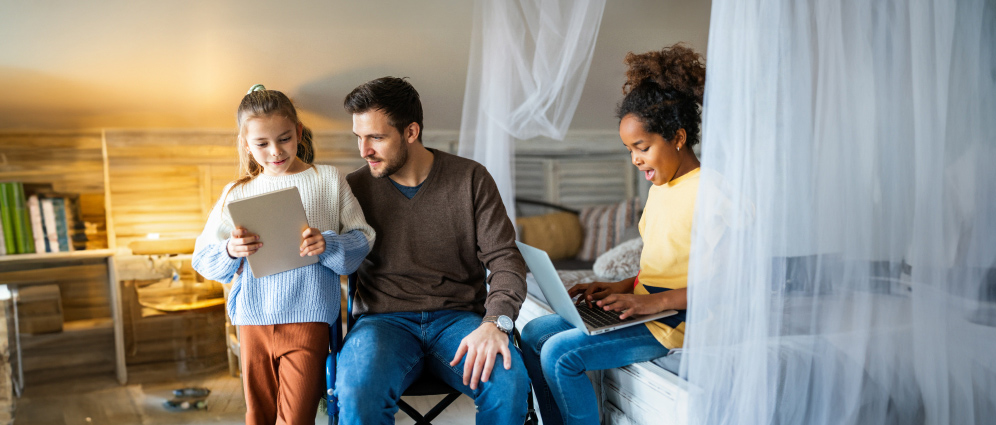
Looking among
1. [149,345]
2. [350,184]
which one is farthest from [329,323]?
[149,345]

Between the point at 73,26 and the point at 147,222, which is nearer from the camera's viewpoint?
the point at 73,26

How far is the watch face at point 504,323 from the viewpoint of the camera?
4.66 feet

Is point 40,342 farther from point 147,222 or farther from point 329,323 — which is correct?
point 329,323

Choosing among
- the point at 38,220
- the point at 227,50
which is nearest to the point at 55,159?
the point at 38,220

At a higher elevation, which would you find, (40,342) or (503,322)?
(503,322)

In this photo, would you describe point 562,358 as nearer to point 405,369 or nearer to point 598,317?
point 598,317

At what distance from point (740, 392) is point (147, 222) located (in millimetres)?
3424

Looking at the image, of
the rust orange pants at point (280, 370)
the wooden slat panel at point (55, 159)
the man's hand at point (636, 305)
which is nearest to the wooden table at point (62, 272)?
the wooden slat panel at point (55, 159)

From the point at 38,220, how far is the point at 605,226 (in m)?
3.12

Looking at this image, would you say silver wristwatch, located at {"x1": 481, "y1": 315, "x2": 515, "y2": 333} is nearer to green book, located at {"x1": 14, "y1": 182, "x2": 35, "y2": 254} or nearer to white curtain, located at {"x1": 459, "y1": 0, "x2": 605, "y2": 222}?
white curtain, located at {"x1": 459, "y1": 0, "x2": 605, "y2": 222}

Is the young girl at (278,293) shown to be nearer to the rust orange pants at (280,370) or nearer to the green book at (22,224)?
the rust orange pants at (280,370)

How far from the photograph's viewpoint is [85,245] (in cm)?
341

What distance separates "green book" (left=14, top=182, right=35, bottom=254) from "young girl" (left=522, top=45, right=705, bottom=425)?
294cm

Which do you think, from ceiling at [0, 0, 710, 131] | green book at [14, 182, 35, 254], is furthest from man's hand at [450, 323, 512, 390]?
green book at [14, 182, 35, 254]
